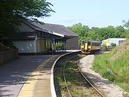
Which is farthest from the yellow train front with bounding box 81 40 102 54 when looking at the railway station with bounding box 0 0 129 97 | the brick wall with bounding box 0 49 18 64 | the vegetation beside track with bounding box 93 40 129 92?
the brick wall with bounding box 0 49 18 64

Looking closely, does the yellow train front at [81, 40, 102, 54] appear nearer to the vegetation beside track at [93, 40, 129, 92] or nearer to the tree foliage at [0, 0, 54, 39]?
the tree foliage at [0, 0, 54, 39]

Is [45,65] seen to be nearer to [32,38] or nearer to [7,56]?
[7,56]

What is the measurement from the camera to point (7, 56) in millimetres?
35875

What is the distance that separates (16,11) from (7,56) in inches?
216

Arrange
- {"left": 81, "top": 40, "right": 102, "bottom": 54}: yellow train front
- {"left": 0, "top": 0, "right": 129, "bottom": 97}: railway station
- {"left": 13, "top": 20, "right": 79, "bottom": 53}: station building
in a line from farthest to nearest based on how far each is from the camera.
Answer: {"left": 81, "top": 40, "right": 102, "bottom": 54}: yellow train front < {"left": 13, "top": 20, "right": 79, "bottom": 53}: station building < {"left": 0, "top": 0, "right": 129, "bottom": 97}: railway station

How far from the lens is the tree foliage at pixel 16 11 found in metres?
31.8

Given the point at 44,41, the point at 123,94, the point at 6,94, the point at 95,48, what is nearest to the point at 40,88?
the point at 6,94

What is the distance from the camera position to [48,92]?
1648cm

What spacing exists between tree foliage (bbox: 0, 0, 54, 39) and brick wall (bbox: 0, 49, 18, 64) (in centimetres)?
211

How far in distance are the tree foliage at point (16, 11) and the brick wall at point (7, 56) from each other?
211 cm

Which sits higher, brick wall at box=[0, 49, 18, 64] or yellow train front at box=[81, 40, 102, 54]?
yellow train front at box=[81, 40, 102, 54]

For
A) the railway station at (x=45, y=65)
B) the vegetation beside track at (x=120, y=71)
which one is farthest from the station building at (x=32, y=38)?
the vegetation beside track at (x=120, y=71)

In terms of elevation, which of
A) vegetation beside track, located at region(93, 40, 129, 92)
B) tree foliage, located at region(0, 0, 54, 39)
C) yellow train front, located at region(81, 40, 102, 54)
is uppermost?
tree foliage, located at region(0, 0, 54, 39)

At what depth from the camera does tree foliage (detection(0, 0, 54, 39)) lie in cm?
3184
